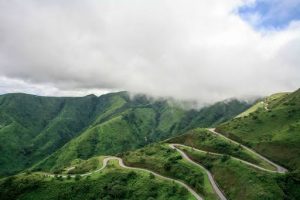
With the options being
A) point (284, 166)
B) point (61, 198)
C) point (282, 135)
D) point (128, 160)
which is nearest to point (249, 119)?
point (282, 135)

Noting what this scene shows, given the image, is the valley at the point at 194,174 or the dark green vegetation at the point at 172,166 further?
the dark green vegetation at the point at 172,166

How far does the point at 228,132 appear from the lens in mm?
183125

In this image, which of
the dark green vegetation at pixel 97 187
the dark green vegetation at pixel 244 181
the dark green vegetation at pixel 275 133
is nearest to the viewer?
the dark green vegetation at pixel 244 181

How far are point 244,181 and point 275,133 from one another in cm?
6486

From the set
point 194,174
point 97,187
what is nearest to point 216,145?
point 194,174

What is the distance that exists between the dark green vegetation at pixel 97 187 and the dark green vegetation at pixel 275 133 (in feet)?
166

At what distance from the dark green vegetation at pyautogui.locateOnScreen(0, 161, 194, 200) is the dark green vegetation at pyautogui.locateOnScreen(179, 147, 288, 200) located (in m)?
15.8

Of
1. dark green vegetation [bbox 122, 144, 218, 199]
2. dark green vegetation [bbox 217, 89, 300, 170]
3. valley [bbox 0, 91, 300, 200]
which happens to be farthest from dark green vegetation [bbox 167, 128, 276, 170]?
dark green vegetation [bbox 122, 144, 218, 199]

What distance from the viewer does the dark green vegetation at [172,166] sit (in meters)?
112

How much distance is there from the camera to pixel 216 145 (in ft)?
518

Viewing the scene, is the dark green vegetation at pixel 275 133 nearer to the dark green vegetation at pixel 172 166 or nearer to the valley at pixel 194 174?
the valley at pixel 194 174

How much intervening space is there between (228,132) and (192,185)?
76362 millimetres

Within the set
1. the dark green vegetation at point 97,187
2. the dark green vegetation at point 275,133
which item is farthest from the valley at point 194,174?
the dark green vegetation at point 275,133

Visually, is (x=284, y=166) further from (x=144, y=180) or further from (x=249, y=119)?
(x=249, y=119)
